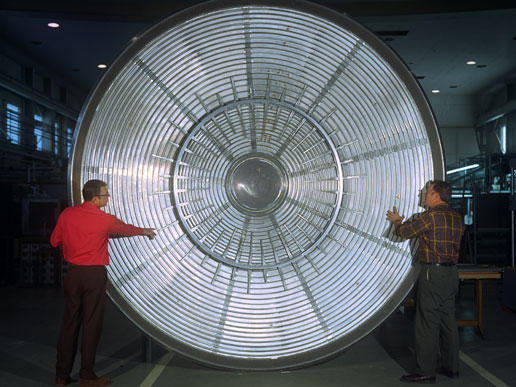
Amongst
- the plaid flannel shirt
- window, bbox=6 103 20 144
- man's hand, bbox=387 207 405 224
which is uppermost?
window, bbox=6 103 20 144

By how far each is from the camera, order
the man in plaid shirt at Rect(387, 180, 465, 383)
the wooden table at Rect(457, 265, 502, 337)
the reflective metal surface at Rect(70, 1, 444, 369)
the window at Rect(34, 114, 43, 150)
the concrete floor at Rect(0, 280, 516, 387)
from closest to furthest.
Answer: the reflective metal surface at Rect(70, 1, 444, 369)
the man in plaid shirt at Rect(387, 180, 465, 383)
the concrete floor at Rect(0, 280, 516, 387)
the wooden table at Rect(457, 265, 502, 337)
the window at Rect(34, 114, 43, 150)

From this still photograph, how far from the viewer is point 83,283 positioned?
3703 millimetres

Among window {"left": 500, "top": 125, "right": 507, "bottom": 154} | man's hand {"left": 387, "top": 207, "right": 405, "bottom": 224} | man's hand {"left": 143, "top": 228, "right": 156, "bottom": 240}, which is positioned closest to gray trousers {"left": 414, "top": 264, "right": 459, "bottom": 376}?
man's hand {"left": 387, "top": 207, "right": 405, "bottom": 224}

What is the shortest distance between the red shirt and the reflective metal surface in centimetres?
28

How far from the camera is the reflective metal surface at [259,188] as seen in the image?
3.16 m

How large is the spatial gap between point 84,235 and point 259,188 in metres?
1.20

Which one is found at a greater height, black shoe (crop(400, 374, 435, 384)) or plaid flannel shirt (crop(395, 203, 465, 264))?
plaid flannel shirt (crop(395, 203, 465, 264))

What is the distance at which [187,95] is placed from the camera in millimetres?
3250

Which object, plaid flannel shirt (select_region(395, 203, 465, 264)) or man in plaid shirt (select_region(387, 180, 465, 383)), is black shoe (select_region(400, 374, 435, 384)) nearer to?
man in plaid shirt (select_region(387, 180, 465, 383))

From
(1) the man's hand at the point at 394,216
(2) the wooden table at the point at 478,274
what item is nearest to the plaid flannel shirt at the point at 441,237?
(1) the man's hand at the point at 394,216

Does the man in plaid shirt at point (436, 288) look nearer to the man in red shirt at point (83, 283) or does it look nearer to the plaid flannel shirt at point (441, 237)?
the plaid flannel shirt at point (441, 237)

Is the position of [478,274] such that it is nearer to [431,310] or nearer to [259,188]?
[431,310]

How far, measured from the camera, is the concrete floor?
12.9ft

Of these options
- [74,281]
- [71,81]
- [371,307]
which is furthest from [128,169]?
[71,81]
